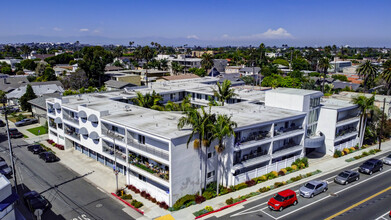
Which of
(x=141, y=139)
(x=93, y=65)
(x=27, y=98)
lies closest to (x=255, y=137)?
(x=141, y=139)

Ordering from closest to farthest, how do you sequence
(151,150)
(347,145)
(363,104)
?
1. (151,150)
2. (363,104)
3. (347,145)

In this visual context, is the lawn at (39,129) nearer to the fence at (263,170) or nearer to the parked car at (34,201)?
the parked car at (34,201)

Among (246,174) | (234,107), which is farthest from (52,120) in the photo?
(246,174)

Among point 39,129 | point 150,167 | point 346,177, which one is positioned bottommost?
point 39,129

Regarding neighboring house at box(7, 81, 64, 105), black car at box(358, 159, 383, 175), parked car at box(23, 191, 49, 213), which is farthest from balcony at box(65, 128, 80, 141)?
black car at box(358, 159, 383, 175)

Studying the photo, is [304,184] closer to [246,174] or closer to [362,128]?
[246,174]

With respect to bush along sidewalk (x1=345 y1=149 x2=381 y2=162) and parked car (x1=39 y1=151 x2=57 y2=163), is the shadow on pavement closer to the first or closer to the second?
parked car (x1=39 y1=151 x2=57 y2=163)

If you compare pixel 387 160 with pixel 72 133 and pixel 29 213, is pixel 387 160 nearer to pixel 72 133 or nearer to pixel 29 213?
pixel 29 213
